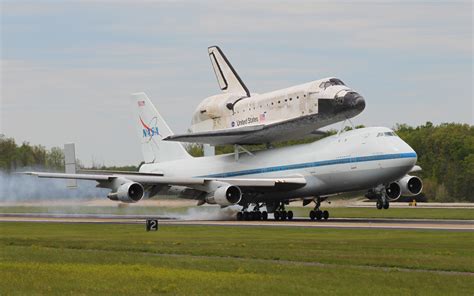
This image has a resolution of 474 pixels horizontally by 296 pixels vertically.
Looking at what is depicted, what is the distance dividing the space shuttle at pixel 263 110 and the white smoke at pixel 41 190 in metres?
7.22

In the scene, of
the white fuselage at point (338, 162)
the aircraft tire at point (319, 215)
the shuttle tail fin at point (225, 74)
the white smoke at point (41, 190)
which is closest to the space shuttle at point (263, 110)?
the shuttle tail fin at point (225, 74)

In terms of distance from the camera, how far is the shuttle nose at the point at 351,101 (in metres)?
56.5

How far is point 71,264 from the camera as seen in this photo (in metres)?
27.1

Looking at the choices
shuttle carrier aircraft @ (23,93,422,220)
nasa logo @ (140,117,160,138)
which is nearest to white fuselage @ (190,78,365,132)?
shuttle carrier aircraft @ (23,93,422,220)

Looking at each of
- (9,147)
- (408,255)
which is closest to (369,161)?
(408,255)

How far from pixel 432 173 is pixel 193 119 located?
5052cm

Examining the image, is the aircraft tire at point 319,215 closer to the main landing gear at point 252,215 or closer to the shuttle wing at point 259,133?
the main landing gear at point 252,215

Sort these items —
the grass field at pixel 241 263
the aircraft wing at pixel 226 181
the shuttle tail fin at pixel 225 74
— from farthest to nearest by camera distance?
the shuttle tail fin at pixel 225 74 < the aircraft wing at pixel 226 181 < the grass field at pixel 241 263

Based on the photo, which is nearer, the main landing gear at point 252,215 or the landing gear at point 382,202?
the landing gear at point 382,202

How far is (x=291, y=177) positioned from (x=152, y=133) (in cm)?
1875

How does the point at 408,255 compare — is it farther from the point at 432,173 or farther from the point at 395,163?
the point at 432,173

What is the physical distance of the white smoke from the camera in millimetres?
71444

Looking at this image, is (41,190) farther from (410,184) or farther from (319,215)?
(410,184)

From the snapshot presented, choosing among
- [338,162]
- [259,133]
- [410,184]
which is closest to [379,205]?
[338,162]
